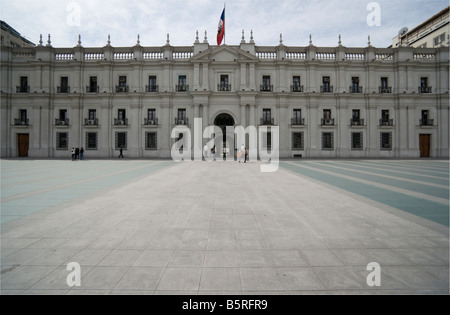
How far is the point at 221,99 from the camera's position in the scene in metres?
28.6

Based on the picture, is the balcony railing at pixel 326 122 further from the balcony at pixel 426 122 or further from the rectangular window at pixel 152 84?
the rectangular window at pixel 152 84

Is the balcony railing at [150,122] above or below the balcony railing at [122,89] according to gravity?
below

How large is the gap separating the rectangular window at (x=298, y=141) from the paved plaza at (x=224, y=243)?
71.7 ft

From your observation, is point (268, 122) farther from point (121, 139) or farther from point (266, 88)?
point (121, 139)

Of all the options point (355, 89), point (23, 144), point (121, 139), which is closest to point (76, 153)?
point (121, 139)

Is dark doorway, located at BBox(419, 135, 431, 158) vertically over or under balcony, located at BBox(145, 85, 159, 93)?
under

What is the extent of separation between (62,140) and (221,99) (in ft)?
70.1

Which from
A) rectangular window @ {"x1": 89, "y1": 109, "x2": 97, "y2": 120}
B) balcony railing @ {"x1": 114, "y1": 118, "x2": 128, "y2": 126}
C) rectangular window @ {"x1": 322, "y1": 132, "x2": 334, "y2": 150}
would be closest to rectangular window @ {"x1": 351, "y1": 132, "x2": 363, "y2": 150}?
rectangular window @ {"x1": 322, "y1": 132, "x2": 334, "y2": 150}

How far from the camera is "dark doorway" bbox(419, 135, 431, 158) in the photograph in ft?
97.5

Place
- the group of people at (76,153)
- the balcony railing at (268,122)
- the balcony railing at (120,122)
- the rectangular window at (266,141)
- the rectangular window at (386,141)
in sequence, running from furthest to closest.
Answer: the rectangular window at (386,141) → the balcony railing at (120,122) → the balcony railing at (268,122) → the rectangular window at (266,141) → the group of people at (76,153)

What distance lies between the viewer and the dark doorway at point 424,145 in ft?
97.5

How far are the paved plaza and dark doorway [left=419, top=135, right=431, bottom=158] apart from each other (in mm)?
28861

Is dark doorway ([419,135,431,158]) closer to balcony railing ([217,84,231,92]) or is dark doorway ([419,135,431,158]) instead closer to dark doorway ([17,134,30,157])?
balcony railing ([217,84,231,92])

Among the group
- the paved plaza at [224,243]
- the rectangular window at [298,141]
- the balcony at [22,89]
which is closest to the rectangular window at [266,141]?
the rectangular window at [298,141]
